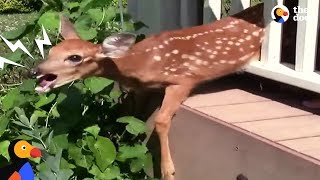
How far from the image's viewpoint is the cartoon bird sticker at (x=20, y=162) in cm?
230

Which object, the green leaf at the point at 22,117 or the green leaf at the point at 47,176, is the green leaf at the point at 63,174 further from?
the green leaf at the point at 22,117

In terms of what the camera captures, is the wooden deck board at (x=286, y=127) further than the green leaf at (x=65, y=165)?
No

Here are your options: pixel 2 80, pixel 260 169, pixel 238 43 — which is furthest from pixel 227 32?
pixel 2 80

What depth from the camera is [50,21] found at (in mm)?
2795

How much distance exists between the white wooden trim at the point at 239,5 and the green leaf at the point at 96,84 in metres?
0.54

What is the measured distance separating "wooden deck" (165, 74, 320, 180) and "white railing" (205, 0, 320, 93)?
90 mm

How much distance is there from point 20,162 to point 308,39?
40.2 inches

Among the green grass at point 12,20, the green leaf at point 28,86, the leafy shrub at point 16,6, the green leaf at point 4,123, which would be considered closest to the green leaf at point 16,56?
the green leaf at point 28,86

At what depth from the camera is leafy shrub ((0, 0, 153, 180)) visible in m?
2.55

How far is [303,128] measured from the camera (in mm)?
2131

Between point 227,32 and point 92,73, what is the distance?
1.75 feet

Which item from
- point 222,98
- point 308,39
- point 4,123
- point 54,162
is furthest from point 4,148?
point 308,39

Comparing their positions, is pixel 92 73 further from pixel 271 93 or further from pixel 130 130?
pixel 271 93

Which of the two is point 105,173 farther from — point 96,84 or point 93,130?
point 96,84
